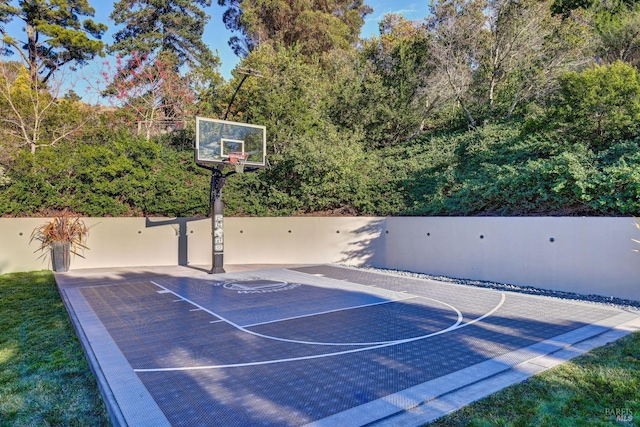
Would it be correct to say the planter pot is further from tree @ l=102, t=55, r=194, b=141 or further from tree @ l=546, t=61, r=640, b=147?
tree @ l=546, t=61, r=640, b=147

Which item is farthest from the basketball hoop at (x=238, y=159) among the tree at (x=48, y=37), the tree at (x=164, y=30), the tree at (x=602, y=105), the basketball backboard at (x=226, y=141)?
the tree at (x=164, y=30)

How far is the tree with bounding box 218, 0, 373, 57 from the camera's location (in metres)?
20.7

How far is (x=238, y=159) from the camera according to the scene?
9.53m

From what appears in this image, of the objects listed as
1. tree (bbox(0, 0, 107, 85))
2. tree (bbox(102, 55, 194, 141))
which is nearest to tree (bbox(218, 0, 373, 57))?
tree (bbox(102, 55, 194, 141))

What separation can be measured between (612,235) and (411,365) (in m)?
5.66

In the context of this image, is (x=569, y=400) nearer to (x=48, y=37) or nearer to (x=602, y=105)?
(x=602, y=105)

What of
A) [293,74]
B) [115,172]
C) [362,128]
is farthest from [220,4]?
[115,172]

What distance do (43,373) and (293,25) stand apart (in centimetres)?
→ 2117

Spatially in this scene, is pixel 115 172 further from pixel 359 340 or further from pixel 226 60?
pixel 226 60

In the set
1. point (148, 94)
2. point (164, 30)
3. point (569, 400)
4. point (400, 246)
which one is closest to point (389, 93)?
point (400, 246)

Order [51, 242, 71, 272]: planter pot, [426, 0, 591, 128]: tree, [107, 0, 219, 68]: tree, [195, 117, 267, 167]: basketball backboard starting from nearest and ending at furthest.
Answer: [195, 117, 267, 167]: basketball backboard
[51, 242, 71, 272]: planter pot
[426, 0, 591, 128]: tree
[107, 0, 219, 68]: tree

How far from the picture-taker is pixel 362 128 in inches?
619

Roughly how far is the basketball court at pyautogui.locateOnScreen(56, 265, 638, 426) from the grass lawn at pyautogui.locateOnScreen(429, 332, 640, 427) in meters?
0.14

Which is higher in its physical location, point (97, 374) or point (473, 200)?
point (473, 200)
